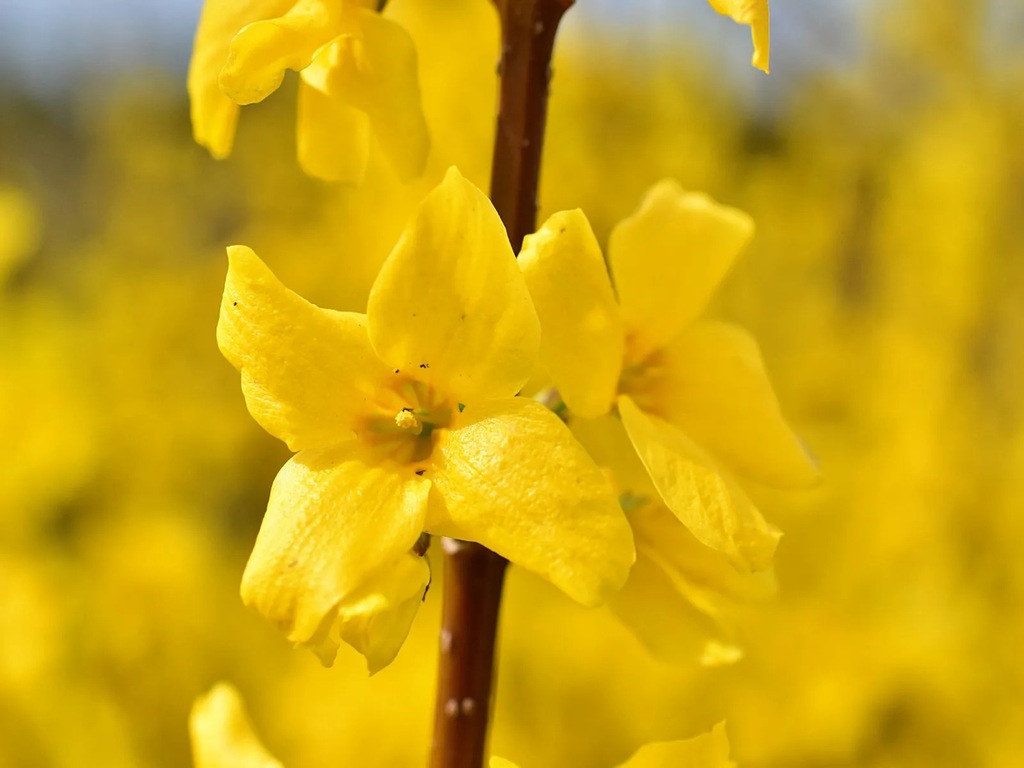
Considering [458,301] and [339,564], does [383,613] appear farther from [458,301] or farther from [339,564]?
[458,301]

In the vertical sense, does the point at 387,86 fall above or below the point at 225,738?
above

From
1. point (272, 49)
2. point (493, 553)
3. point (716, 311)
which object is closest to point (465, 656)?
point (493, 553)

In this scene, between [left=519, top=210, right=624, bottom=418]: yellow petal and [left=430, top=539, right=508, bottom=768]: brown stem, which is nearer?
[left=519, top=210, right=624, bottom=418]: yellow petal

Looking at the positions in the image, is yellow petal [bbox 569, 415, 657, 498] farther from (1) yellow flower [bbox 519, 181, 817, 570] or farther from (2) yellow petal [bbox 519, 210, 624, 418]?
(2) yellow petal [bbox 519, 210, 624, 418]

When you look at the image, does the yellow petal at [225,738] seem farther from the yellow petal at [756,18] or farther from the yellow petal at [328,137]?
the yellow petal at [756,18]

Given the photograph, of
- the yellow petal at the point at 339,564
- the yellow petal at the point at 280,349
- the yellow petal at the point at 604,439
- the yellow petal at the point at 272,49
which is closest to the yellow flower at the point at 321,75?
the yellow petal at the point at 272,49

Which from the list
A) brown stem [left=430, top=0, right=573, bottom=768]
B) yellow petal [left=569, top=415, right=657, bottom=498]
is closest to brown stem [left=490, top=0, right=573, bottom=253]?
brown stem [left=430, top=0, right=573, bottom=768]
